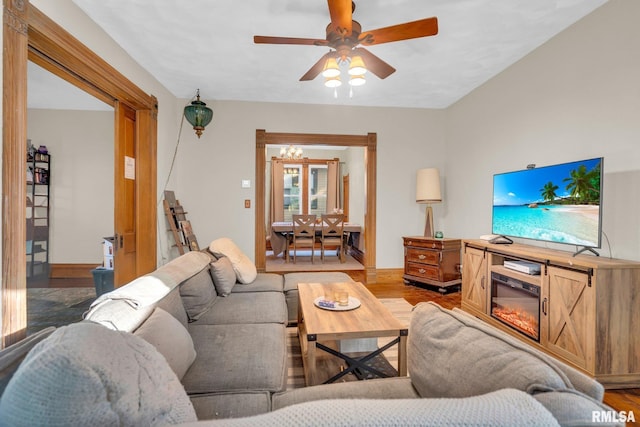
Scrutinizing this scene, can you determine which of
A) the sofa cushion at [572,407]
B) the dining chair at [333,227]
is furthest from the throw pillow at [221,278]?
the dining chair at [333,227]

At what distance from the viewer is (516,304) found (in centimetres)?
273

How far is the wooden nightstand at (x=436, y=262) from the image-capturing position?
4113 mm

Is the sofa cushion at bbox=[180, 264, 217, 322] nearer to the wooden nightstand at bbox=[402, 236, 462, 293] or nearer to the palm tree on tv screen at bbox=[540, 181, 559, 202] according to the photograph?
the palm tree on tv screen at bbox=[540, 181, 559, 202]

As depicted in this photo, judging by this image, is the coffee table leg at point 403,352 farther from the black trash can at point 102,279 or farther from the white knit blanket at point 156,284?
the black trash can at point 102,279

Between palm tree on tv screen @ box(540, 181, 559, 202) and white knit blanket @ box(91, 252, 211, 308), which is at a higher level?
palm tree on tv screen @ box(540, 181, 559, 202)

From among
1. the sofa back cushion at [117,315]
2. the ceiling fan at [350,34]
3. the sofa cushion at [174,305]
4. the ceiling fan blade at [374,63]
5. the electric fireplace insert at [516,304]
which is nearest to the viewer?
the sofa back cushion at [117,315]

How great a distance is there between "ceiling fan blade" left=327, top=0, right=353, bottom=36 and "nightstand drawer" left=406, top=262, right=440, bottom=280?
10.5ft

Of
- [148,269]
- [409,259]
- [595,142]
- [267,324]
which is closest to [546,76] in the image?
[595,142]

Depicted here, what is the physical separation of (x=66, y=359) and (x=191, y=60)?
3.37 metres

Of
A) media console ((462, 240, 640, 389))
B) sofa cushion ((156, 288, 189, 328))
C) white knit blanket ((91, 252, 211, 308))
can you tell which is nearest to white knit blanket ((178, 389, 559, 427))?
white knit blanket ((91, 252, 211, 308))

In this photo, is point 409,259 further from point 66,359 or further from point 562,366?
point 66,359

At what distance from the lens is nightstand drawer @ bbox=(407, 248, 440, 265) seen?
4148 millimetres

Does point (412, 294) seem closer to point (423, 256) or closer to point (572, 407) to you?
point (423, 256)

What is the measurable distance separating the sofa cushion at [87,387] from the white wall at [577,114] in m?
2.99
